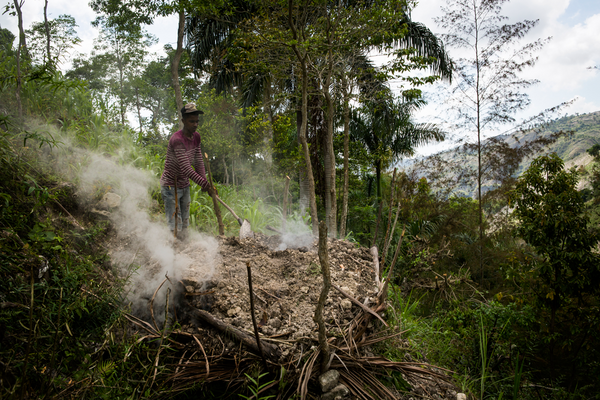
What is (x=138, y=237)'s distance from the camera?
9.05ft

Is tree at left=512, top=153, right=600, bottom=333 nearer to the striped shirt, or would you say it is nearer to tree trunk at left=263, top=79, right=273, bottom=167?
the striped shirt

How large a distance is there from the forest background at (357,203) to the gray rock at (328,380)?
0.58 meters

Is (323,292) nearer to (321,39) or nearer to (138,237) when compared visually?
(138,237)

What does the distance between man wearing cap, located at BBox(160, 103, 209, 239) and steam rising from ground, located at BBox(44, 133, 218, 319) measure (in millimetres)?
273

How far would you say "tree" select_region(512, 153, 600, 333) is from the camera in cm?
278

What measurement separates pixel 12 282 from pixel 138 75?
2200cm

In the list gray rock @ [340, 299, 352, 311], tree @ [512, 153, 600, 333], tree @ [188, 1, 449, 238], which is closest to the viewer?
gray rock @ [340, 299, 352, 311]

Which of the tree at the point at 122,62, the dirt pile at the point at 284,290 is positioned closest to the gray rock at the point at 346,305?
the dirt pile at the point at 284,290

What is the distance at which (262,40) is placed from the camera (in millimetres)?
4359

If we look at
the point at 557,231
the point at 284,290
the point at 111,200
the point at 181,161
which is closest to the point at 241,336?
the point at 284,290

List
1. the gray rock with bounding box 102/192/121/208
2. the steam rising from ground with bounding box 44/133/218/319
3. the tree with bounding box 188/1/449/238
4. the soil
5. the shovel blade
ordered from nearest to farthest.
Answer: the soil
the steam rising from ground with bounding box 44/133/218/319
the gray rock with bounding box 102/192/121/208
the shovel blade
the tree with bounding box 188/1/449/238

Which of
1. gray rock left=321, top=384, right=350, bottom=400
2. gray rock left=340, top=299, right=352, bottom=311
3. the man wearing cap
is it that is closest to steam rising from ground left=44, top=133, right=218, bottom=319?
the man wearing cap

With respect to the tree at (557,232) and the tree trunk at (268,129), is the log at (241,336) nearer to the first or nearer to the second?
the tree at (557,232)

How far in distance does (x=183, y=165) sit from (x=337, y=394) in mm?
2357
